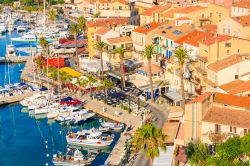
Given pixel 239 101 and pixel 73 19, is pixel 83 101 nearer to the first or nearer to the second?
pixel 239 101

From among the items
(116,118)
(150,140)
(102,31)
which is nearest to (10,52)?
(102,31)

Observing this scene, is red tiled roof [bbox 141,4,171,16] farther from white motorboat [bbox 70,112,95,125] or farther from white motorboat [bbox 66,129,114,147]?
white motorboat [bbox 66,129,114,147]

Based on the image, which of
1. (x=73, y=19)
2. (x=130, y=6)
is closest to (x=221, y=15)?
(x=130, y=6)

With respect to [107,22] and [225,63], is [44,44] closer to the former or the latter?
[107,22]

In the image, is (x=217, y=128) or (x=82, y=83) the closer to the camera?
(x=217, y=128)

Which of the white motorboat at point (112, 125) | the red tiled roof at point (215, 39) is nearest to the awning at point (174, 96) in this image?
the white motorboat at point (112, 125)

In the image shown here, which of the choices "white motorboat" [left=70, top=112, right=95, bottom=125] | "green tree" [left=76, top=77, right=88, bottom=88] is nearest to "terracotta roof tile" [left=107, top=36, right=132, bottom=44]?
"green tree" [left=76, top=77, right=88, bottom=88]

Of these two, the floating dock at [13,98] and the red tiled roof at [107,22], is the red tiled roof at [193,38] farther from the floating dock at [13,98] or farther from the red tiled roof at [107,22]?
the floating dock at [13,98]
